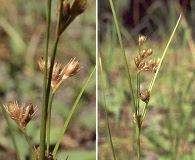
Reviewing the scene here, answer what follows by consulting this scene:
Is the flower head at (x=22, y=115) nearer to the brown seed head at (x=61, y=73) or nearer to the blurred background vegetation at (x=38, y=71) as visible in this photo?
the brown seed head at (x=61, y=73)

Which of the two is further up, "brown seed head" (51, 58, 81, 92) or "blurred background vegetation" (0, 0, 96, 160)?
"brown seed head" (51, 58, 81, 92)

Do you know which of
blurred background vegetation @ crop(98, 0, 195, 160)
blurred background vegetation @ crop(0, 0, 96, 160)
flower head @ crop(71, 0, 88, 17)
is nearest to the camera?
flower head @ crop(71, 0, 88, 17)

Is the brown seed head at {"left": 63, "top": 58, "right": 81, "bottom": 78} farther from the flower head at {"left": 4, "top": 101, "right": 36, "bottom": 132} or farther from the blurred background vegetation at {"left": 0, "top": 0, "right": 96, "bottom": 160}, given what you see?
the blurred background vegetation at {"left": 0, "top": 0, "right": 96, "bottom": 160}

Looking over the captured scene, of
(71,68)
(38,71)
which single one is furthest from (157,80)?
(71,68)

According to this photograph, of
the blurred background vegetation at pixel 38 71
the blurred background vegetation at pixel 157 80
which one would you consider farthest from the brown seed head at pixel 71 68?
the blurred background vegetation at pixel 38 71

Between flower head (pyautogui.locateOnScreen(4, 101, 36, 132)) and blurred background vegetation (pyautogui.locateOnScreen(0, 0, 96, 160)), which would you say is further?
blurred background vegetation (pyautogui.locateOnScreen(0, 0, 96, 160))

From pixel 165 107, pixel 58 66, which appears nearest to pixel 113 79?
pixel 165 107

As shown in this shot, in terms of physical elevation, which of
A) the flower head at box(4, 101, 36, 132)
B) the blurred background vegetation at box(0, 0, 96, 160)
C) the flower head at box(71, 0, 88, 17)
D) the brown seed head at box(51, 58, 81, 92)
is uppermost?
Answer: the flower head at box(71, 0, 88, 17)

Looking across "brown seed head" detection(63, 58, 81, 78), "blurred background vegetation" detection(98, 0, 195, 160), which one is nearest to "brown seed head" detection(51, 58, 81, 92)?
"brown seed head" detection(63, 58, 81, 78)
